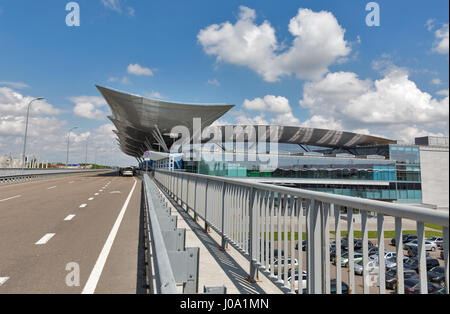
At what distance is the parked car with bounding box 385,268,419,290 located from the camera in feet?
5.96

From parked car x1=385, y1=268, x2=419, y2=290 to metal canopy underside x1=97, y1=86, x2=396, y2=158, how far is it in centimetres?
4904

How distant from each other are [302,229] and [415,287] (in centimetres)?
122

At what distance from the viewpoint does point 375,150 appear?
281 ft

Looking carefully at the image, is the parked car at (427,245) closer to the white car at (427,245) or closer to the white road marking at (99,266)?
the white car at (427,245)

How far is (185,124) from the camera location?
60.7 metres

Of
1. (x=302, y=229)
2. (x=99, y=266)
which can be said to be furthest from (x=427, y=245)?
(x=99, y=266)

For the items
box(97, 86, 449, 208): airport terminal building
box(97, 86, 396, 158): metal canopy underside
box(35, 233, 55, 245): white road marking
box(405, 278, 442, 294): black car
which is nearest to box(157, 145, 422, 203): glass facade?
box(97, 86, 449, 208): airport terminal building

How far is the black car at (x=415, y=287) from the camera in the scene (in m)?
1.67

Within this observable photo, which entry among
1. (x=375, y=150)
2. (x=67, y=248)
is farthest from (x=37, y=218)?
(x=375, y=150)

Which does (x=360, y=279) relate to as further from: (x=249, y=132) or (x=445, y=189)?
(x=249, y=132)

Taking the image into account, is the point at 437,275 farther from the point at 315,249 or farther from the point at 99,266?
the point at 99,266

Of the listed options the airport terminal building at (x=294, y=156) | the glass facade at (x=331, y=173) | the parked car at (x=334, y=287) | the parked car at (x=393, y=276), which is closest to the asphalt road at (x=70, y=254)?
the parked car at (x=334, y=287)
